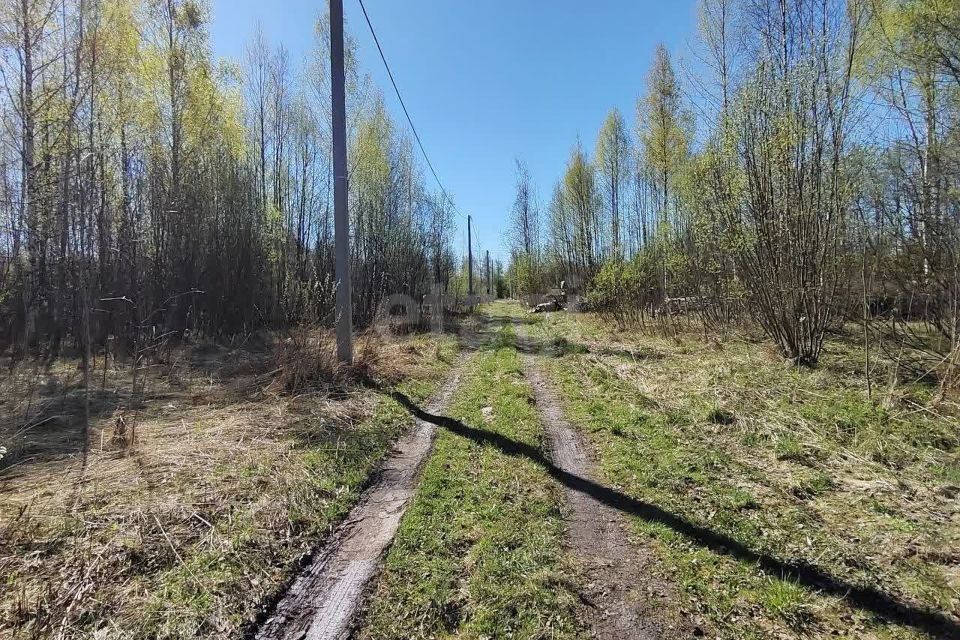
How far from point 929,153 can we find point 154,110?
17.1 m

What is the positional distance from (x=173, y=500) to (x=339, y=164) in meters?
5.52

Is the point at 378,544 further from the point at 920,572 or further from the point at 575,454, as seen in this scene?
the point at 920,572

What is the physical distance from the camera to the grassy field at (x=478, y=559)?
2.12m

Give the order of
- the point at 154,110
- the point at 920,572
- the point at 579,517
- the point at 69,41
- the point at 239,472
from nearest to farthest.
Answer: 1. the point at 920,572
2. the point at 579,517
3. the point at 239,472
4. the point at 69,41
5. the point at 154,110

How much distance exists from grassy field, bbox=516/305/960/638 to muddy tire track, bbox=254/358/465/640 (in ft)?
5.89

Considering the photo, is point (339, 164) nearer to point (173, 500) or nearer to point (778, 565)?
point (173, 500)

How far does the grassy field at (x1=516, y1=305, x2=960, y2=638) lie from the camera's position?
7.09 feet

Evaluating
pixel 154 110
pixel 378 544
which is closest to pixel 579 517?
pixel 378 544

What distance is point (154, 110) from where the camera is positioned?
11719 millimetres

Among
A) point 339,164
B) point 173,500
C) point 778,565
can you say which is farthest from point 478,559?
point 339,164

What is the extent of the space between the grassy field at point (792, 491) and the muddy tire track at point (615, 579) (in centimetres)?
14

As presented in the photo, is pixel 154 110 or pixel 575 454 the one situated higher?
pixel 154 110

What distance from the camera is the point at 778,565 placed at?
247cm

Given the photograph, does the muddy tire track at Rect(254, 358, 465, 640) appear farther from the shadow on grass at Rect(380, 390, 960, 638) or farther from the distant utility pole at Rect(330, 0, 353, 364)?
the distant utility pole at Rect(330, 0, 353, 364)
